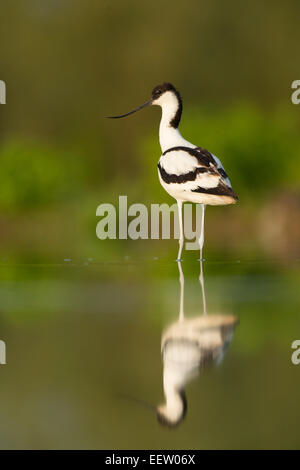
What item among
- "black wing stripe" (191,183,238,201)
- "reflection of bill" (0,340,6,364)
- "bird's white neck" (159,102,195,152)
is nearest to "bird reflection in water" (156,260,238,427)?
"reflection of bill" (0,340,6,364)

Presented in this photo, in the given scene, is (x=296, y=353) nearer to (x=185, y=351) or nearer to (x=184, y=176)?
(x=185, y=351)

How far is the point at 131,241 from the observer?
9.57 metres

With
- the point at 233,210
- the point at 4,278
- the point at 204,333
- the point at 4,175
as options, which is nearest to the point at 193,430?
the point at 204,333

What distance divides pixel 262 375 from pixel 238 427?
1.24 ft

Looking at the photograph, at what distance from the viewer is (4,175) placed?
1431 cm

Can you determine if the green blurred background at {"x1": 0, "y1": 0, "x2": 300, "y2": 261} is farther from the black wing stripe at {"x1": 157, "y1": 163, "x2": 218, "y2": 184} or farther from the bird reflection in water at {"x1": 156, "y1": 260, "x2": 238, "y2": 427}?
the bird reflection in water at {"x1": 156, "y1": 260, "x2": 238, "y2": 427}

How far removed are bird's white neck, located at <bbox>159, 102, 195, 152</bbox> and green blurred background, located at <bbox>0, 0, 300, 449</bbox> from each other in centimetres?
82

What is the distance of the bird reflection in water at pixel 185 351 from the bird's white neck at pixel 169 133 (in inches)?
118

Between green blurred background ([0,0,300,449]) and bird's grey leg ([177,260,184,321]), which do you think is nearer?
green blurred background ([0,0,300,449])

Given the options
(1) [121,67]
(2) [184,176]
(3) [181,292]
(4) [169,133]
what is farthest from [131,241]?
(1) [121,67]

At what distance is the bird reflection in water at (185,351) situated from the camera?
1.79 m

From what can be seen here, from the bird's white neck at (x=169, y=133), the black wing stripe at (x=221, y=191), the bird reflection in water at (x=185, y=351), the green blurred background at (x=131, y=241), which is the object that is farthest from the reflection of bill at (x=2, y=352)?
the bird's white neck at (x=169, y=133)

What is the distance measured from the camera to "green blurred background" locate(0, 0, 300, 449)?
180 centimetres
